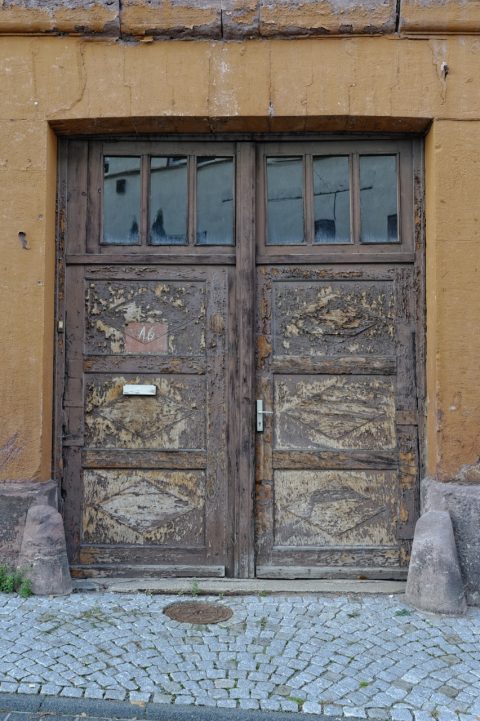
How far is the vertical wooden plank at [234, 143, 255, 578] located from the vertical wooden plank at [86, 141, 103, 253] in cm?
100

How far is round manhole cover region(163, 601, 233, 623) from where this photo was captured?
409 cm

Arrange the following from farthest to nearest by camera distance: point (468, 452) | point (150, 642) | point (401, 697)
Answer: point (468, 452) < point (150, 642) < point (401, 697)

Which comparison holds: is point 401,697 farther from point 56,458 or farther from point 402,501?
point 56,458

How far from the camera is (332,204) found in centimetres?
498

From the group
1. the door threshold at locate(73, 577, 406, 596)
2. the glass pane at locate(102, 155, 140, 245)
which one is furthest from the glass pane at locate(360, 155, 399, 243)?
the door threshold at locate(73, 577, 406, 596)

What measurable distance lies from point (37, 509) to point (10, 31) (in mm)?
3243

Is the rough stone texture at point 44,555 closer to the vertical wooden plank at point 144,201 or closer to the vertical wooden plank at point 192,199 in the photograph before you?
the vertical wooden plank at point 144,201

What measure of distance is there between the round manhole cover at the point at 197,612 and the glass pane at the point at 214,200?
2.45m

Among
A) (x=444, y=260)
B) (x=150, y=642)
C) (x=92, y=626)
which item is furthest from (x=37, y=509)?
(x=444, y=260)

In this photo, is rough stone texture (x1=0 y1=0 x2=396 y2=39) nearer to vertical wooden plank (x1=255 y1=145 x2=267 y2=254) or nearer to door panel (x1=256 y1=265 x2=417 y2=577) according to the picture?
vertical wooden plank (x1=255 y1=145 x2=267 y2=254)

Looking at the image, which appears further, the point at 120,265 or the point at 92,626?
the point at 120,265

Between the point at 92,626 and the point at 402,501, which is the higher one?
the point at 402,501

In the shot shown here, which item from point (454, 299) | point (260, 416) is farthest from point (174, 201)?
point (454, 299)

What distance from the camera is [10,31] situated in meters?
4.77
